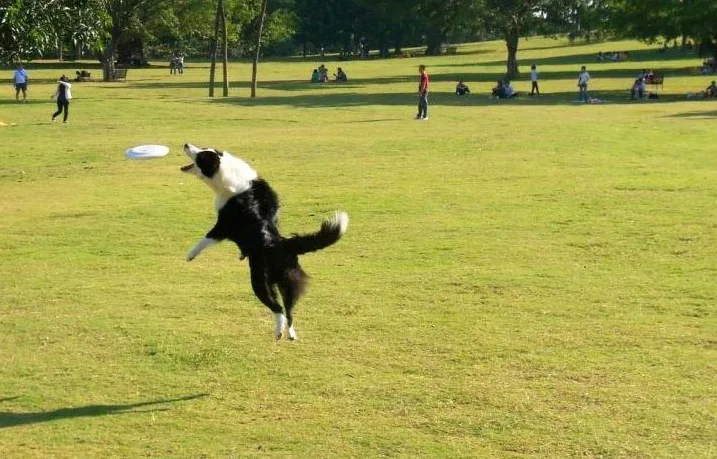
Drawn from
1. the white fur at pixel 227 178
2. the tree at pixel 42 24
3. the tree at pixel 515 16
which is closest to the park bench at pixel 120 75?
the tree at pixel 515 16

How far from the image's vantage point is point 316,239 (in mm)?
8336

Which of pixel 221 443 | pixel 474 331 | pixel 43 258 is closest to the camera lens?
pixel 221 443

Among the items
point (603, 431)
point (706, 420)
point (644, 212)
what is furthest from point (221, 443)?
point (644, 212)

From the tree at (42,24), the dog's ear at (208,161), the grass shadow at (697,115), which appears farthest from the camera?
the grass shadow at (697,115)

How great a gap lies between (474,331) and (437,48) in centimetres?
10387

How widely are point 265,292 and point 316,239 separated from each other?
588 mm

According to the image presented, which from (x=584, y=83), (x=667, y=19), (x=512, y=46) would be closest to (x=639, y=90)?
(x=584, y=83)

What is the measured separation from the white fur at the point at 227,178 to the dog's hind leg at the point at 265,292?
21.1 inches

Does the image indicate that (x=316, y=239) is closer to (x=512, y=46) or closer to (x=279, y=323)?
(x=279, y=323)

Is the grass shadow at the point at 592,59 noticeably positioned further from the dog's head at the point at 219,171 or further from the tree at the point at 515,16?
Answer: the dog's head at the point at 219,171

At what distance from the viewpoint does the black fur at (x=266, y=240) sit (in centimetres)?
826

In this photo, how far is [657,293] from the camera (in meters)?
11.3

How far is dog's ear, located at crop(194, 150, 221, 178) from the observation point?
8.21 m

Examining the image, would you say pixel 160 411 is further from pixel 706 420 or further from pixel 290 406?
pixel 706 420
